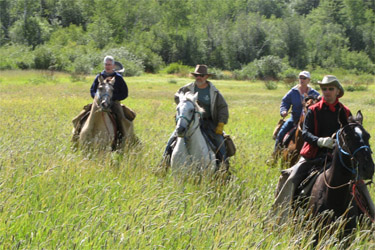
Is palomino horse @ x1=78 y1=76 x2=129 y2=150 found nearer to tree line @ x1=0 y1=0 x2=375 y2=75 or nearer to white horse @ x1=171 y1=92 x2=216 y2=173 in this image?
white horse @ x1=171 y1=92 x2=216 y2=173

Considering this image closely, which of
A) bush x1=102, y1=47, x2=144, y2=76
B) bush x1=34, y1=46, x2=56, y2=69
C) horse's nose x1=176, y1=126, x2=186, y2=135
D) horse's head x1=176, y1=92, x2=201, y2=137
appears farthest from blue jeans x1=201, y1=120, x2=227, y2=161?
bush x1=102, y1=47, x2=144, y2=76

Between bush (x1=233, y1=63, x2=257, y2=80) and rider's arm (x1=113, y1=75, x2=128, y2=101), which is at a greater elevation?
rider's arm (x1=113, y1=75, x2=128, y2=101)

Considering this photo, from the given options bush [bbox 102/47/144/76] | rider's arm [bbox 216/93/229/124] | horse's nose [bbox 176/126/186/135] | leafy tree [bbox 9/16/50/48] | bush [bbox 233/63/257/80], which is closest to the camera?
horse's nose [bbox 176/126/186/135]

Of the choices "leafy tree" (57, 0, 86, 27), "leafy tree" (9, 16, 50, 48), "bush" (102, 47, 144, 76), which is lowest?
"bush" (102, 47, 144, 76)

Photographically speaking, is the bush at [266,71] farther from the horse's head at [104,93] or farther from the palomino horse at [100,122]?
the palomino horse at [100,122]

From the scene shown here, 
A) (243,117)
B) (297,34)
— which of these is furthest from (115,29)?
Answer: (243,117)

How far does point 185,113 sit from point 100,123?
285cm

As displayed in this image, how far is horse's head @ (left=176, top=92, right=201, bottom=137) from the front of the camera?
22.1 ft

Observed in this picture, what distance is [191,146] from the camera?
23.9 ft

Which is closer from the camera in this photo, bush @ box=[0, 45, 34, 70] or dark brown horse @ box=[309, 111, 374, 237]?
dark brown horse @ box=[309, 111, 374, 237]

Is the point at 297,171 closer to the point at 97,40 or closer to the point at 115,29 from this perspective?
the point at 97,40

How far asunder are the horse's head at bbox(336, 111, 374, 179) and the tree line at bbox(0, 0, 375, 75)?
60.0 meters

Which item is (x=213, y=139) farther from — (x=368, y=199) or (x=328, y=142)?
(x=368, y=199)

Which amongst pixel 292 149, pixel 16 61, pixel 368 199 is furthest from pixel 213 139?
pixel 16 61
